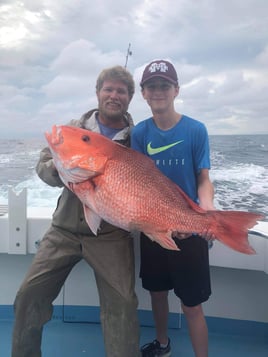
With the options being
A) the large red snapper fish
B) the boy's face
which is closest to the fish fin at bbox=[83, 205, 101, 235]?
the large red snapper fish

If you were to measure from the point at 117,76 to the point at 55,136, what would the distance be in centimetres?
88

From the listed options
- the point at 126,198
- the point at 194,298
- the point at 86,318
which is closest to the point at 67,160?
the point at 126,198

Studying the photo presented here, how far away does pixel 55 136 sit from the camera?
178 cm

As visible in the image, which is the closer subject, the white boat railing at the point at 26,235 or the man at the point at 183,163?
the man at the point at 183,163

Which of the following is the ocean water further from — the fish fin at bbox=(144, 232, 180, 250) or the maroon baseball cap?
the fish fin at bbox=(144, 232, 180, 250)

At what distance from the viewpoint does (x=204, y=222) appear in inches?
70.0

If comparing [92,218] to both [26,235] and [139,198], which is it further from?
[26,235]

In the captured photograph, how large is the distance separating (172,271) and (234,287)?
0.90 m

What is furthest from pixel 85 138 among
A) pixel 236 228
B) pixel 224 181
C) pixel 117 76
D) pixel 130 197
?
pixel 224 181

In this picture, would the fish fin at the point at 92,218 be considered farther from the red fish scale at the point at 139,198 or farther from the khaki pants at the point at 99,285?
the khaki pants at the point at 99,285

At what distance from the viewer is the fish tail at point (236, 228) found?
5.62 feet

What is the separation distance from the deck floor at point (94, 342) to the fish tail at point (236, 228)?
1.33 metres

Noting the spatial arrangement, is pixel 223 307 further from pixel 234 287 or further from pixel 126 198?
pixel 126 198

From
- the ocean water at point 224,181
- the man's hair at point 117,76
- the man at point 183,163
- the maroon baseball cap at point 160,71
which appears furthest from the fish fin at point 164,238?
the ocean water at point 224,181
